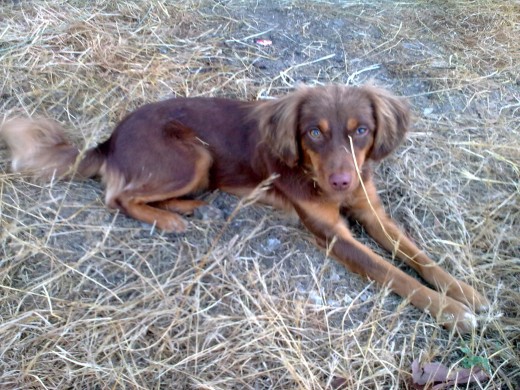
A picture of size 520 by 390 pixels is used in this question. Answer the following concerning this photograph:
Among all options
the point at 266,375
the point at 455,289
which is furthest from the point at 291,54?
the point at 266,375

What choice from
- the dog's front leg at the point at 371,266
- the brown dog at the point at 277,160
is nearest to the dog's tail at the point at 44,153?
the brown dog at the point at 277,160

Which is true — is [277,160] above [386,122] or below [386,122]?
below

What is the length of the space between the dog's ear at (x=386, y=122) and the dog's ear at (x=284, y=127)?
0.42 metres

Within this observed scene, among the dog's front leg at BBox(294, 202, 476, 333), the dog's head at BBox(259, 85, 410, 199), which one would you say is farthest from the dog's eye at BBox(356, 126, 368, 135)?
the dog's front leg at BBox(294, 202, 476, 333)

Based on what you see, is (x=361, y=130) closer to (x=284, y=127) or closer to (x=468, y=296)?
(x=284, y=127)

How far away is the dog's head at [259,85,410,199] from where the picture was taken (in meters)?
3.16

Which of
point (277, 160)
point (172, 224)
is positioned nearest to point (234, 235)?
point (172, 224)

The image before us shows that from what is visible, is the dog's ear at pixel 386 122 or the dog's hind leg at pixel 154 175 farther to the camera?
the dog's hind leg at pixel 154 175

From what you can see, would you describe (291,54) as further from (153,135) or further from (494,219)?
(494,219)

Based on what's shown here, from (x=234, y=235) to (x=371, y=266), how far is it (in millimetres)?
787

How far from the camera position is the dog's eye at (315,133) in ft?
10.7

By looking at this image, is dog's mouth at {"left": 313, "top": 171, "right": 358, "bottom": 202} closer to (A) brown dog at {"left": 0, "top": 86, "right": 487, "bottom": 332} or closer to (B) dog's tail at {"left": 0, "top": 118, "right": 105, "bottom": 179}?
(A) brown dog at {"left": 0, "top": 86, "right": 487, "bottom": 332}

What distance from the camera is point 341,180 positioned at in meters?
3.08

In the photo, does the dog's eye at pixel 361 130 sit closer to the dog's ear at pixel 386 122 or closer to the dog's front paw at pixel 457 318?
the dog's ear at pixel 386 122
